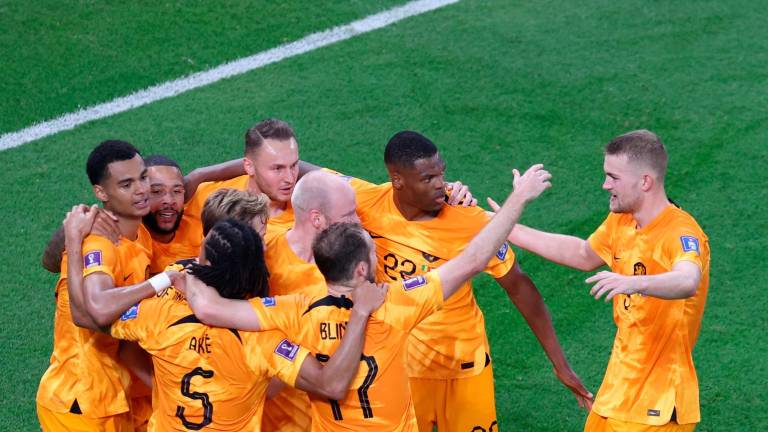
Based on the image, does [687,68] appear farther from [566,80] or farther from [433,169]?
[433,169]

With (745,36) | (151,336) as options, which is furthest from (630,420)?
(745,36)

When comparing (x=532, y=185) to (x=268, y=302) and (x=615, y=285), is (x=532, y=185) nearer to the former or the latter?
(x=615, y=285)

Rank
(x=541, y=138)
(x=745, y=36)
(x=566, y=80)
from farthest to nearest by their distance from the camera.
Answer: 1. (x=745, y=36)
2. (x=566, y=80)
3. (x=541, y=138)

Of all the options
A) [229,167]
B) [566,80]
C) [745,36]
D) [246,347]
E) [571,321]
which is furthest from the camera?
[745,36]

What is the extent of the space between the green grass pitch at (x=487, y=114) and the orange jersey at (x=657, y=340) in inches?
71.6

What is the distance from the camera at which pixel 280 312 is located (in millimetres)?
5148

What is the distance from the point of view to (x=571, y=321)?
828 centimetres

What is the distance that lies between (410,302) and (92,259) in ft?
5.33

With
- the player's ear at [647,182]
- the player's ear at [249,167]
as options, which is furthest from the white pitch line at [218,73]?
the player's ear at [647,182]

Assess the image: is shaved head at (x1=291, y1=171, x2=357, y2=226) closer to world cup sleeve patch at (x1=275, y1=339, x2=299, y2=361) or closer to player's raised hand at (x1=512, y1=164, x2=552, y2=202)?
world cup sleeve patch at (x1=275, y1=339, x2=299, y2=361)

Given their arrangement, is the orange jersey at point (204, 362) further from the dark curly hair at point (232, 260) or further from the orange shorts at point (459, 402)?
the orange shorts at point (459, 402)

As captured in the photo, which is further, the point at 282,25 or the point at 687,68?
the point at 282,25

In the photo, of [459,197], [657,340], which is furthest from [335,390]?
[657,340]

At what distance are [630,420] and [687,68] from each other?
6.73 meters
